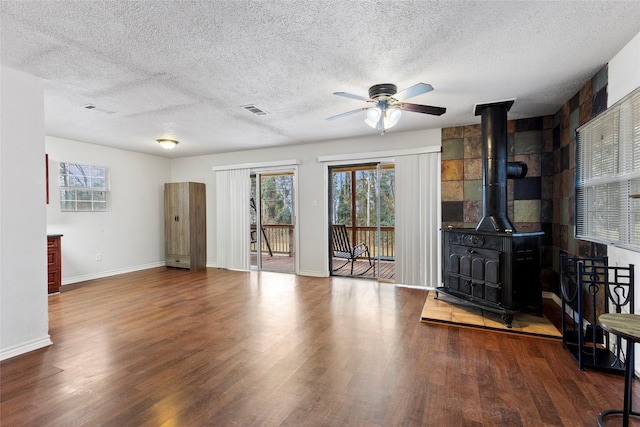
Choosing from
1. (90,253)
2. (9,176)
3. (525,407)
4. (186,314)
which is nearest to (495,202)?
(525,407)

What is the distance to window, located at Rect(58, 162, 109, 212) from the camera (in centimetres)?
525

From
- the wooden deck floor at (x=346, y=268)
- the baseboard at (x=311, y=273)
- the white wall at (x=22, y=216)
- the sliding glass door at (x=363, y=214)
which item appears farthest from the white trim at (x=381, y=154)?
the white wall at (x=22, y=216)

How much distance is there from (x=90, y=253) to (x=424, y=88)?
596 cm

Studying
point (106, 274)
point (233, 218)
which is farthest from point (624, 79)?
point (106, 274)

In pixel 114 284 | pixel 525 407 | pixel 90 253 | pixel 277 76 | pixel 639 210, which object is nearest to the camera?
pixel 525 407

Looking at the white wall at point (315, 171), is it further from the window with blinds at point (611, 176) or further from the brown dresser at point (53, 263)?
the brown dresser at point (53, 263)

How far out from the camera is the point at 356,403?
194 centimetres

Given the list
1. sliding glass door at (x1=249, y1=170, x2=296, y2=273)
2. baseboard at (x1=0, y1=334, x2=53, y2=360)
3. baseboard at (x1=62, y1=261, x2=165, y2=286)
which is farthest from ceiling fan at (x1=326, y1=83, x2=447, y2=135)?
baseboard at (x1=62, y1=261, x2=165, y2=286)

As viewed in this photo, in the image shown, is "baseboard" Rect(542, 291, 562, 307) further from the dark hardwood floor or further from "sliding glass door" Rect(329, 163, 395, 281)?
"sliding glass door" Rect(329, 163, 395, 281)

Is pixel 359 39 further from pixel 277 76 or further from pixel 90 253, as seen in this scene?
pixel 90 253

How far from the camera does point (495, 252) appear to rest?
319cm

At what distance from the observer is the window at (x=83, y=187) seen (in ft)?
17.2

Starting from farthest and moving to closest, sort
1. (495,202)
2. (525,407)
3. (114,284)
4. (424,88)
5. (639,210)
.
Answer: (114,284), (495,202), (424,88), (639,210), (525,407)

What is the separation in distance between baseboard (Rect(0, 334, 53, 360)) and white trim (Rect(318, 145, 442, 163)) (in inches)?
165
